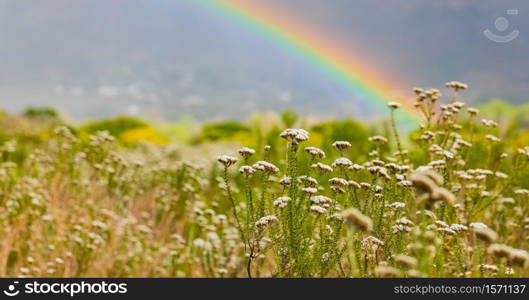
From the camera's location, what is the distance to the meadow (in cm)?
269

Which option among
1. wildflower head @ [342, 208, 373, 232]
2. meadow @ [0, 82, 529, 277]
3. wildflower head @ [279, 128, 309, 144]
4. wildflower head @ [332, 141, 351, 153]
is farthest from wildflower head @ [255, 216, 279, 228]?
wildflower head @ [342, 208, 373, 232]

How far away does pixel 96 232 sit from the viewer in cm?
500

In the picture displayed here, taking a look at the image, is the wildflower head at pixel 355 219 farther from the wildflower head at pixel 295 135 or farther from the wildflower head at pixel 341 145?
the wildflower head at pixel 341 145

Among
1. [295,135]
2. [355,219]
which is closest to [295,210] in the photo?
[295,135]

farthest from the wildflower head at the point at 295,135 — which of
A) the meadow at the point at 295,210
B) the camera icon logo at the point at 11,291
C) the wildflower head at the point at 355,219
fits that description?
the camera icon logo at the point at 11,291

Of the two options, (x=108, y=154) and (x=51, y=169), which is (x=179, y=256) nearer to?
(x=108, y=154)

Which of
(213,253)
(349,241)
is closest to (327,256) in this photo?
(349,241)

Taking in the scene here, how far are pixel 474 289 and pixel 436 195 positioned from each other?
0.70 meters

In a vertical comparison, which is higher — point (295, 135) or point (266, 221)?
point (295, 135)

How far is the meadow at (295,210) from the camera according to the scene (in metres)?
2.69

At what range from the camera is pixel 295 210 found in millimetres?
2660

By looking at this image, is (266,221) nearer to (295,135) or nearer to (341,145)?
(295,135)

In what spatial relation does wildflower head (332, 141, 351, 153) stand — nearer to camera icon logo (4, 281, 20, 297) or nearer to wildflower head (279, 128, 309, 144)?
wildflower head (279, 128, 309, 144)

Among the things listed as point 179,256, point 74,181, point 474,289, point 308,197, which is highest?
point 74,181
